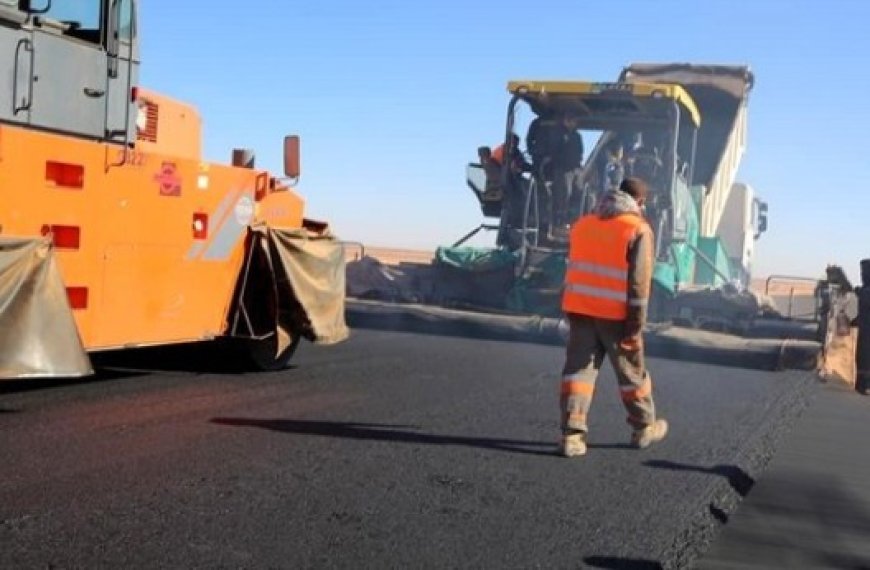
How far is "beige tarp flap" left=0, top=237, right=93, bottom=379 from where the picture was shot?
21.4ft

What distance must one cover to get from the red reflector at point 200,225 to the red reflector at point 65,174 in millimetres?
1303

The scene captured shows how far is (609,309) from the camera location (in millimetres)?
6781

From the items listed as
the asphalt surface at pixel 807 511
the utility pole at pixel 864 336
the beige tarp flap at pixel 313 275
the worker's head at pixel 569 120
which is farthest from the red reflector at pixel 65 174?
the worker's head at pixel 569 120

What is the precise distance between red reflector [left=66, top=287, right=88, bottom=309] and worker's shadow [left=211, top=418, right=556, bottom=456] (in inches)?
42.7

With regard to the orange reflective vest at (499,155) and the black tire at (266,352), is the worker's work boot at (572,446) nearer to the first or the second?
the black tire at (266,352)

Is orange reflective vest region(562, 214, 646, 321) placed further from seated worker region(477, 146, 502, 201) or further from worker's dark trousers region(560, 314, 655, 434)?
seated worker region(477, 146, 502, 201)

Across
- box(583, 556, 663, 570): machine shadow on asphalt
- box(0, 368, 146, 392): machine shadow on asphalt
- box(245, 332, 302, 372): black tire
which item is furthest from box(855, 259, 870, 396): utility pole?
box(583, 556, 663, 570): machine shadow on asphalt

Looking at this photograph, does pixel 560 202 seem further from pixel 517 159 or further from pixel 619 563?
pixel 619 563

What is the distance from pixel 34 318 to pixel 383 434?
2.10m

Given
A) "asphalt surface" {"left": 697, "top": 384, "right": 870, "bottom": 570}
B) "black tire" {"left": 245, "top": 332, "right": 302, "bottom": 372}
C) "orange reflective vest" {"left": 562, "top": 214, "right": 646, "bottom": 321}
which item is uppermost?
"orange reflective vest" {"left": 562, "top": 214, "right": 646, "bottom": 321}

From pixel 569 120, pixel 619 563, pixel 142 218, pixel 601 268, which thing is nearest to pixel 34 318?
pixel 142 218

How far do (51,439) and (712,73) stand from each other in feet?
41.5

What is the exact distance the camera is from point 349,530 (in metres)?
4.85

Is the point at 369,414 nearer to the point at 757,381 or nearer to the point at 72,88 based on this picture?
the point at 72,88
